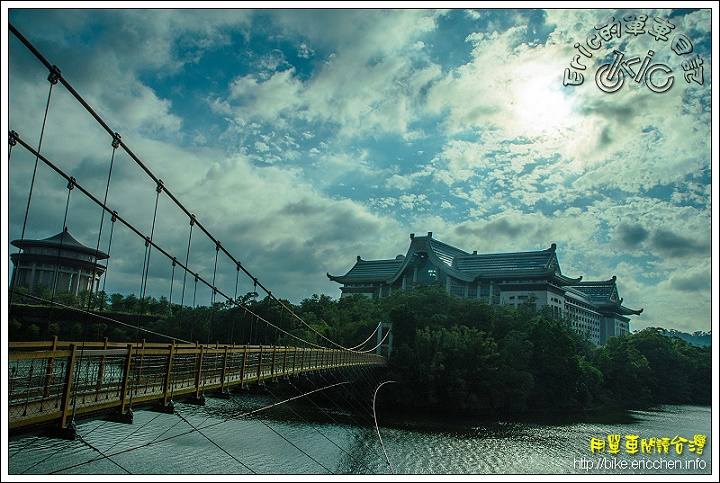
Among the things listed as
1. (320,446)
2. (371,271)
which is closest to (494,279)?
(371,271)

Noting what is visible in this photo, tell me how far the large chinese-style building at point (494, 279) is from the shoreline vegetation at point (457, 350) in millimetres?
9532

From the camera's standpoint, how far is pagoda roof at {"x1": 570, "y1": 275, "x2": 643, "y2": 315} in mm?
59469

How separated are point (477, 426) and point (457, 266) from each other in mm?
32543

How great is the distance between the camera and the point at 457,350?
85.0 feet

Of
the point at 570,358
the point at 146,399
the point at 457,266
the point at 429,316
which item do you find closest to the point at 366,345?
the point at 429,316

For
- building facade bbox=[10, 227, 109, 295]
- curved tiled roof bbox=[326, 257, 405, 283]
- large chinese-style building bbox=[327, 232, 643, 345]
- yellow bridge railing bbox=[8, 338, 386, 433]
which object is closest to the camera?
yellow bridge railing bbox=[8, 338, 386, 433]

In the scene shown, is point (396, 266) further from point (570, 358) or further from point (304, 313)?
point (570, 358)

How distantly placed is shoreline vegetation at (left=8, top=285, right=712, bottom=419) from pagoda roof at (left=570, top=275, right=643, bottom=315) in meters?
22.3

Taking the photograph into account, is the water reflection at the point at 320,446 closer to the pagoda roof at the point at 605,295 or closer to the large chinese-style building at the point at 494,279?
the large chinese-style building at the point at 494,279

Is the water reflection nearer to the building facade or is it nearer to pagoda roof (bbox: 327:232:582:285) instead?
the building facade

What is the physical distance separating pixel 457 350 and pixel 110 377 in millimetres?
22012

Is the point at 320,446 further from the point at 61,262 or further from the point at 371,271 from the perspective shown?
the point at 371,271

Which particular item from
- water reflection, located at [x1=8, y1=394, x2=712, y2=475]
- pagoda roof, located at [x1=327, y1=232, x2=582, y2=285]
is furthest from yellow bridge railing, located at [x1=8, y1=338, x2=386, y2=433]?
pagoda roof, located at [x1=327, y1=232, x2=582, y2=285]

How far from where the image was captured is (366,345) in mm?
28219
